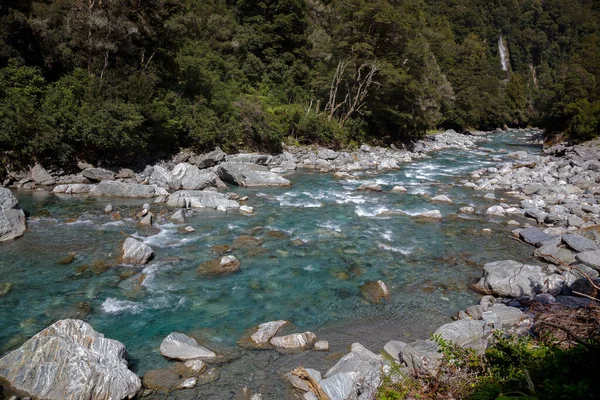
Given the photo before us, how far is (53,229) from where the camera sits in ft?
42.1

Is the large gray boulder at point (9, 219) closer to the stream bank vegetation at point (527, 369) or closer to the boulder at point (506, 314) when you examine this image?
the stream bank vegetation at point (527, 369)

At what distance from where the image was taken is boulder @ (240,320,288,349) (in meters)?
7.45

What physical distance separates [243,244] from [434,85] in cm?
3493

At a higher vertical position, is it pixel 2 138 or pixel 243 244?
pixel 2 138

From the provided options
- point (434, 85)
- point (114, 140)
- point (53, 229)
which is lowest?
point (53, 229)

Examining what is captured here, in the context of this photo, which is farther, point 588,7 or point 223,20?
point 588,7

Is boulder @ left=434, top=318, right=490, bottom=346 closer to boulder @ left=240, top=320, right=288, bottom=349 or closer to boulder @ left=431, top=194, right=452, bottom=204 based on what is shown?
boulder @ left=240, top=320, right=288, bottom=349

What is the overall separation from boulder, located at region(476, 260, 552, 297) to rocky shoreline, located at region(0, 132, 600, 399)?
2cm

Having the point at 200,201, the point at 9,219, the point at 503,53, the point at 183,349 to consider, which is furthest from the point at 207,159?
the point at 503,53

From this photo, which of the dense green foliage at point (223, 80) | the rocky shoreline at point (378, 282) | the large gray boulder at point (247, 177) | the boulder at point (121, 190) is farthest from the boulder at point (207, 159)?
the boulder at point (121, 190)

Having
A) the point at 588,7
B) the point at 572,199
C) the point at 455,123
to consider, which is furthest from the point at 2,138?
the point at 588,7

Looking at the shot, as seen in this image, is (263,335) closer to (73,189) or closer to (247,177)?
(73,189)

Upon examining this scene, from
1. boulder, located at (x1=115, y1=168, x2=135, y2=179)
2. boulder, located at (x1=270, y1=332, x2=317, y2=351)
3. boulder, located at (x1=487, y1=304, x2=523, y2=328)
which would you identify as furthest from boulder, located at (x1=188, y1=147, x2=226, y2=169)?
boulder, located at (x1=487, y1=304, x2=523, y2=328)

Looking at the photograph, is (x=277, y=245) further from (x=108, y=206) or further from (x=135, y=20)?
(x=135, y=20)
